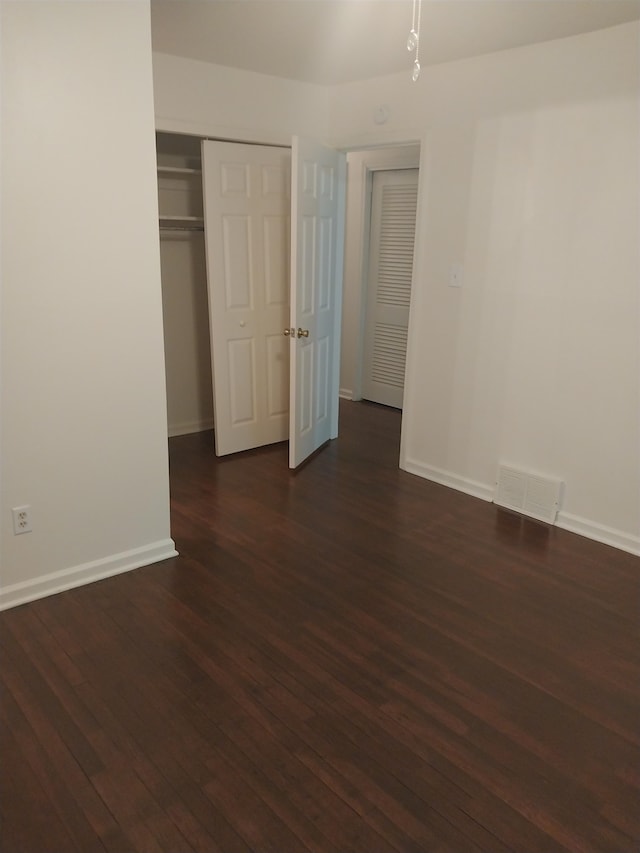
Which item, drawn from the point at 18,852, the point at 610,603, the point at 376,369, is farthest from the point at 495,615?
the point at 376,369

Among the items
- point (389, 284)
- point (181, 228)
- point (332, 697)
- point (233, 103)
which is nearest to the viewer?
point (332, 697)

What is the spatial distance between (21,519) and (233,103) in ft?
9.01

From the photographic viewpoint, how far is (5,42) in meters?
2.09

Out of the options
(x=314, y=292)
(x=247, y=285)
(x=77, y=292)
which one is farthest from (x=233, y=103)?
(x=77, y=292)

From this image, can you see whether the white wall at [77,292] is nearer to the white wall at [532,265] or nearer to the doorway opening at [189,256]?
the doorway opening at [189,256]

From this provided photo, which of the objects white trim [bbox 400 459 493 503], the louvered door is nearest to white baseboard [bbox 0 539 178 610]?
white trim [bbox 400 459 493 503]

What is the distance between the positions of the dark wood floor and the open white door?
102 centimetres

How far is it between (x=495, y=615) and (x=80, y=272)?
2195 millimetres

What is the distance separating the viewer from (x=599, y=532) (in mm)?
3297

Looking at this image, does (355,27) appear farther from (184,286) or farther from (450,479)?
(450,479)

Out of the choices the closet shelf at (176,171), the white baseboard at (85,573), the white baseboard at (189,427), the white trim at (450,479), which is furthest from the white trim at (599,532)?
the closet shelf at (176,171)

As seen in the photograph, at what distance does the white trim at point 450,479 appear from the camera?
379 cm

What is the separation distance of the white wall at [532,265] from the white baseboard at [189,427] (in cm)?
173

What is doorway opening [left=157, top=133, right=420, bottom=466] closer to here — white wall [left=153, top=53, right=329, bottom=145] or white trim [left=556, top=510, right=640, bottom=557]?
white wall [left=153, top=53, right=329, bottom=145]
